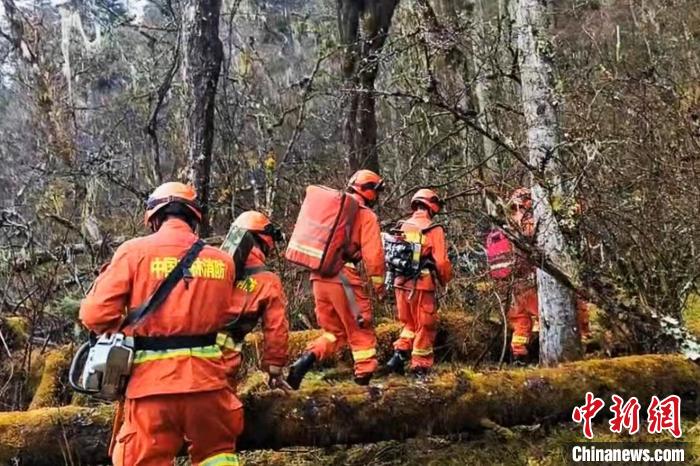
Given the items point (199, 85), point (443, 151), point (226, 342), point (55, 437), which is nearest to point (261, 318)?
point (226, 342)

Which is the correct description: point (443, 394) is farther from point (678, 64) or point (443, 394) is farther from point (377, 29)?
point (678, 64)

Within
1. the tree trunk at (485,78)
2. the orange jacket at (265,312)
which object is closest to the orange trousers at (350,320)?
the orange jacket at (265,312)

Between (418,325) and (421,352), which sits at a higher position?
(418,325)

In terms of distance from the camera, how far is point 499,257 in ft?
24.8

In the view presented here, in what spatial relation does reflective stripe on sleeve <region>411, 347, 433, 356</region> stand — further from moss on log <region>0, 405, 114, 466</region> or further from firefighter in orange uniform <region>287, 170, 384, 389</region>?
moss on log <region>0, 405, 114, 466</region>

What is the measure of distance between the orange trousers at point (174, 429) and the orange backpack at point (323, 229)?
239 centimetres

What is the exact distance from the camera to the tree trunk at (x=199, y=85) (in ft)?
24.2

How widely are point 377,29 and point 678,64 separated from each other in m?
5.49

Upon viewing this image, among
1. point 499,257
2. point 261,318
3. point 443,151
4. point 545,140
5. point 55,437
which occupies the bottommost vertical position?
point 55,437

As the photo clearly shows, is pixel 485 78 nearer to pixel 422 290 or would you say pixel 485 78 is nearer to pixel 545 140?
pixel 422 290

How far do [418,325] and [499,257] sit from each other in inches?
43.2

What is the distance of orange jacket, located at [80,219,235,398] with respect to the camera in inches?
155

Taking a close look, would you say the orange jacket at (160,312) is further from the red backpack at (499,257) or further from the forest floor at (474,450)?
the red backpack at (499,257)

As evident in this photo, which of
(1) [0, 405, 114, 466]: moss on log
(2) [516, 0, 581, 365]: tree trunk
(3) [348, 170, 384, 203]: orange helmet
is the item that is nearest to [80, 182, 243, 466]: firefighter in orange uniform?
(1) [0, 405, 114, 466]: moss on log
